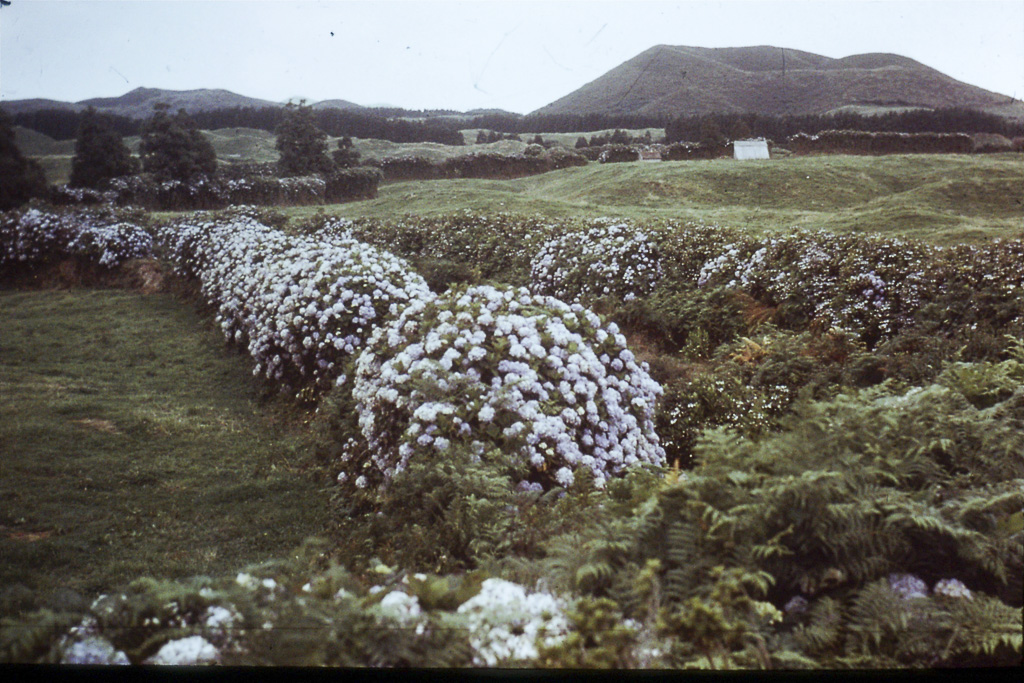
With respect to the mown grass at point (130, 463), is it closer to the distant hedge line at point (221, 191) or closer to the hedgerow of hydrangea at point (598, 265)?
the distant hedge line at point (221, 191)

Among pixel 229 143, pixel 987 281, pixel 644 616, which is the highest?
pixel 229 143

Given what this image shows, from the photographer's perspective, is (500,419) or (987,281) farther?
(987,281)

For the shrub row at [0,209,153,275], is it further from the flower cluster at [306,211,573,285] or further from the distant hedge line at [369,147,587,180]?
the distant hedge line at [369,147,587,180]

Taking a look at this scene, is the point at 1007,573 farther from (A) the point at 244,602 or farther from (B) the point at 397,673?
(A) the point at 244,602

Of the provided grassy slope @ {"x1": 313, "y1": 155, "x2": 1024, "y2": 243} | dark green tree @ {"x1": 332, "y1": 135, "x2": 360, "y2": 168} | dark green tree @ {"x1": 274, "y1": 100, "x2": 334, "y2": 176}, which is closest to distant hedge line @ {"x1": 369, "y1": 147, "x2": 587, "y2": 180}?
grassy slope @ {"x1": 313, "y1": 155, "x2": 1024, "y2": 243}

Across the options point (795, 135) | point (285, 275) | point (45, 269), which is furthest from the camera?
point (45, 269)

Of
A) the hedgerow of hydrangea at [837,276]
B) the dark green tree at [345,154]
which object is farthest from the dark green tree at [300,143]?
the hedgerow of hydrangea at [837,276]

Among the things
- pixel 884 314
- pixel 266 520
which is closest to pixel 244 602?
pixel 266 520
